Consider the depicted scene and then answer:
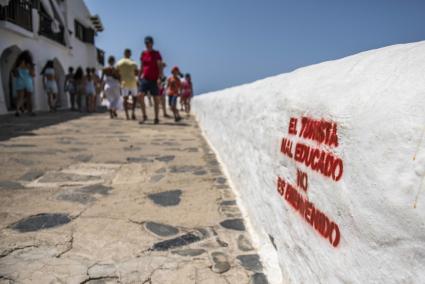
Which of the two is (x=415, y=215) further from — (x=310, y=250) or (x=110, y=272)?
(x=110, y=272)

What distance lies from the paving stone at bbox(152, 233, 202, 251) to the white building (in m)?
11.3

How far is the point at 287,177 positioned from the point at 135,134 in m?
5.35

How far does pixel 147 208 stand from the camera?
2639 mm

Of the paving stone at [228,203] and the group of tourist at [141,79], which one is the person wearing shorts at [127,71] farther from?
the paving stone at [228,203]

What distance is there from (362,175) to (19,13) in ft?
50.0

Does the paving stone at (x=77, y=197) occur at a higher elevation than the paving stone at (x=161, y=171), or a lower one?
lower

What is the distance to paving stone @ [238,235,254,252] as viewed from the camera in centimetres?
205

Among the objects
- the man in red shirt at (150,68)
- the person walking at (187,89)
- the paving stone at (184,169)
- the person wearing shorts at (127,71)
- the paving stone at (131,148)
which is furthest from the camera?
the person walking at (187,89)

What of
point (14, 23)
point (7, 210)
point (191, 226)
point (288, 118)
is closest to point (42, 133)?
point (7, 210)

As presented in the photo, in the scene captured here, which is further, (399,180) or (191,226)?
(191,226)

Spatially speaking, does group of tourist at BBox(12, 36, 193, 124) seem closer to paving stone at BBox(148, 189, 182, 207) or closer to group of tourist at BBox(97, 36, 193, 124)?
group of tourist at BBox(97, 36, 193, 124)

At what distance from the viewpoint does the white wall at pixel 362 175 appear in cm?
85

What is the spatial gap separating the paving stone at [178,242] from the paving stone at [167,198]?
1.95 ft

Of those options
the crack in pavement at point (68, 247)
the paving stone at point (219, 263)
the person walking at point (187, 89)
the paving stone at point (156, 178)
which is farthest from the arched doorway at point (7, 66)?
the paving stone at point (219, 263)
